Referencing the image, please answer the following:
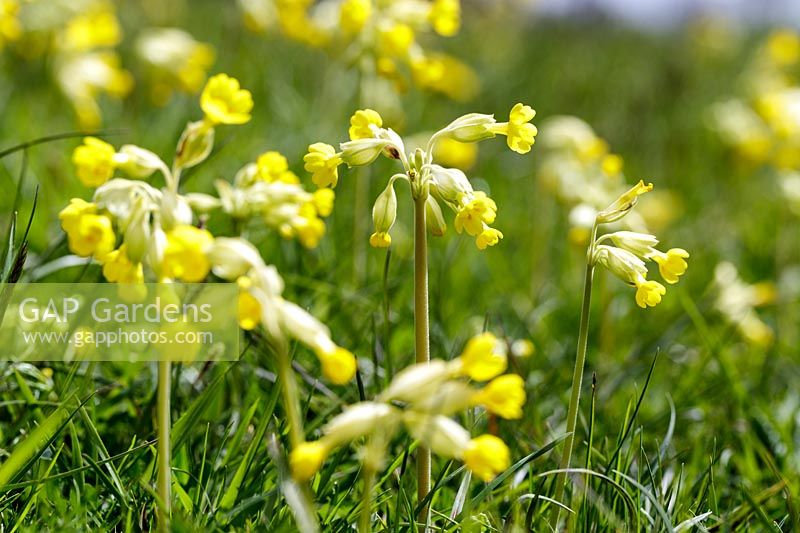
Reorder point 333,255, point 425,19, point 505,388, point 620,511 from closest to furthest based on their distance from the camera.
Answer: point 505,388, point 620,511, point 425,19, point 333,255

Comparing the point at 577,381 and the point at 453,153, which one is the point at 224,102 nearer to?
the point at 577,381

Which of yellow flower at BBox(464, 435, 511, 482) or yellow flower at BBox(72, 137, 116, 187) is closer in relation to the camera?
yellow flower at BBox(464, 435, 511, 482)

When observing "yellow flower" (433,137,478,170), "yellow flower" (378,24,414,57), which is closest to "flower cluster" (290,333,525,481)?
"yellow flower" (378,24,414,57)

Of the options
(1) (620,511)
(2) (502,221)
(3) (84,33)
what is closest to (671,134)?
(2) (502,221)

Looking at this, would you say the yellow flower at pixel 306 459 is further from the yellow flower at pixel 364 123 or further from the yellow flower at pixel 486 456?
the yellow flower at pixel 364 123

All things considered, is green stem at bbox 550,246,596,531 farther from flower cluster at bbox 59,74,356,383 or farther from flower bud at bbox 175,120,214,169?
flower bud at bbox 175,120,214,169

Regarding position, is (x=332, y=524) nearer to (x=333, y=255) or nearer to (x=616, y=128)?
(x=333, y=255)
